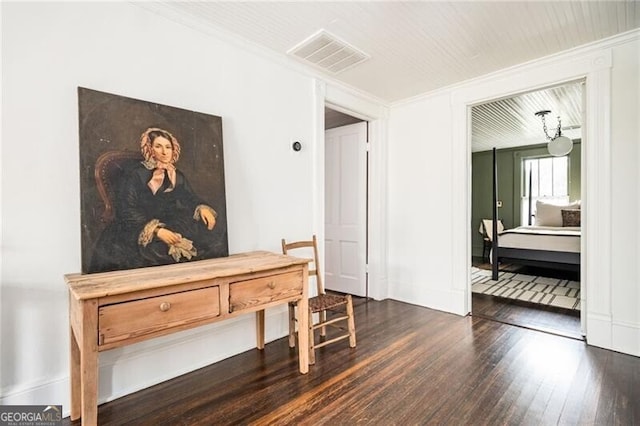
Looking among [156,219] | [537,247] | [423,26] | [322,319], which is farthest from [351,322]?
[537,247]

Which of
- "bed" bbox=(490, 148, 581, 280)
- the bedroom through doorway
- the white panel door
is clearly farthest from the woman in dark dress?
"bed" bbox=(490, 148, 581, 280)

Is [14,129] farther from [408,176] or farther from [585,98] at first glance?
[585,98]

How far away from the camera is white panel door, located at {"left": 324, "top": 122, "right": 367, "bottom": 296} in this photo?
13.3 ft

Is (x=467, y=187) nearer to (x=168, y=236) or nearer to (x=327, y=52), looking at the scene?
(x=327, y=52)

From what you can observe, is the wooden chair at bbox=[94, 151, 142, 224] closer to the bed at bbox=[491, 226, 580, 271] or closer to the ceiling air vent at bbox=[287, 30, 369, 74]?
the ceiling air vent at bbox=[287, 30, 369, 74]

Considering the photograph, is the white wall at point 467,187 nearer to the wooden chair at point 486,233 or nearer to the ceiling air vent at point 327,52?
the ceiling air vent at point 327,52

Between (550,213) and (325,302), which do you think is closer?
(325,302)

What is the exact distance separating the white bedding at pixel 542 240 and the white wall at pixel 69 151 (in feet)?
15.0

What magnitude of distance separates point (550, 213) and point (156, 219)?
7194 millimetres

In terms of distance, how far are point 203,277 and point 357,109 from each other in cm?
271

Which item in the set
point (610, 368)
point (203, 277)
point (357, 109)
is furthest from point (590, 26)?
point (203, 277)

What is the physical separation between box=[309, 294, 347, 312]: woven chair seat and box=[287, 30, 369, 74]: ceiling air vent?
211cm

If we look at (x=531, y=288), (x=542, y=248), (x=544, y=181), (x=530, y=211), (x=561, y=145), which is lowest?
(x=531, y=288)

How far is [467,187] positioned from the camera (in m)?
3.49
